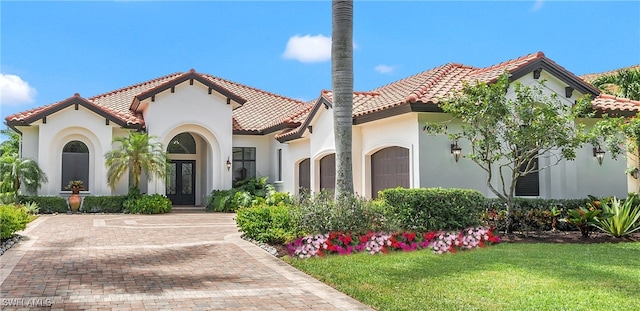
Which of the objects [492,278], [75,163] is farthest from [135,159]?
[492,278]

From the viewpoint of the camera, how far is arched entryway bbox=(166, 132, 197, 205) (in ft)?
91.1

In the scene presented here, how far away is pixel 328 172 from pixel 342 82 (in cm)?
923

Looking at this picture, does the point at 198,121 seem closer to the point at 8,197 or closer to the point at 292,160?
the point at 292,160

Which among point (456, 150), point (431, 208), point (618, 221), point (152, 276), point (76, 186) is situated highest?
point (456, 150)

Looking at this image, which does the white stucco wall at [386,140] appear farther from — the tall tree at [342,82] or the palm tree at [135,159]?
the palm tree at [135,159]

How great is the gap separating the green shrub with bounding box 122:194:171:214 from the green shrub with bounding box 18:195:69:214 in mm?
2453

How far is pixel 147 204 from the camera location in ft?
75.9

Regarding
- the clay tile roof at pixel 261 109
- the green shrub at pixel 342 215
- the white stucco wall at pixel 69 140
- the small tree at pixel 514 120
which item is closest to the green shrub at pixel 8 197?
the white stucco wall at pixel 69 140

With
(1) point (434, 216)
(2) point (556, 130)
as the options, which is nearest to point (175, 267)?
(1) point (434, 216)

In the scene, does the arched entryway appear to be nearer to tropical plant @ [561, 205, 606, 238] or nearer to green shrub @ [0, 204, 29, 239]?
green shrub @ [0, 204, 29, 239]

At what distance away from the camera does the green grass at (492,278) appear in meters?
7.04

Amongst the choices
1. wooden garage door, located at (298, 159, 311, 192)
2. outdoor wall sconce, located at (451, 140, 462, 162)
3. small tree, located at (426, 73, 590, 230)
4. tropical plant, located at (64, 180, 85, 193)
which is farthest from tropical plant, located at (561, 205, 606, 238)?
tropical plant, located at (64, 180, 85, 193)

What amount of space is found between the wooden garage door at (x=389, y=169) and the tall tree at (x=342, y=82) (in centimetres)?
429

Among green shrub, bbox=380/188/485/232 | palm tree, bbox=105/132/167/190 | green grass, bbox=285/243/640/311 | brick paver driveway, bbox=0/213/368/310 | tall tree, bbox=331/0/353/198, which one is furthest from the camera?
palm tree, bbox=105/132/167/190
